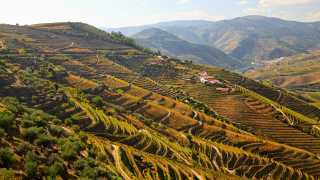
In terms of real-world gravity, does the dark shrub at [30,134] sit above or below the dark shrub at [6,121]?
below

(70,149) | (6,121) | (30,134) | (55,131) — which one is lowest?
(55,131)

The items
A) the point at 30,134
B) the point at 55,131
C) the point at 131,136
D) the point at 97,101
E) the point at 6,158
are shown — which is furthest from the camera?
the point at 97,101

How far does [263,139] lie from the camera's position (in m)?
165

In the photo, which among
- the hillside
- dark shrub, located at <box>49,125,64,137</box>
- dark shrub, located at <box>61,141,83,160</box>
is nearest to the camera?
the hillside

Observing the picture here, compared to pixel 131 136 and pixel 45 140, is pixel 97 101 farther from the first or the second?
pixel 45 140

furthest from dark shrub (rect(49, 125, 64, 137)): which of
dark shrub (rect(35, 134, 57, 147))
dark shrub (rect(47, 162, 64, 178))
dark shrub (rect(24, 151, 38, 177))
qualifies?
dark shrub (rect(24, 151, 38, 177))

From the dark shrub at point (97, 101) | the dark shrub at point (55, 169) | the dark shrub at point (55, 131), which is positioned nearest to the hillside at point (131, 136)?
the dark shrub at point (55, 131)

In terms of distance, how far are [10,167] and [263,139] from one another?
113734 mm

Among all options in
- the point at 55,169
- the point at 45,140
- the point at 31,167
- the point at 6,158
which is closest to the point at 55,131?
the point at 45,140

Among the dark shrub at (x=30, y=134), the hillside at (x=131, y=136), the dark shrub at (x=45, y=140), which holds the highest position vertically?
the dark shrub at (x=30, y=134)

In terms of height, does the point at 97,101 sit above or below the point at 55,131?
below

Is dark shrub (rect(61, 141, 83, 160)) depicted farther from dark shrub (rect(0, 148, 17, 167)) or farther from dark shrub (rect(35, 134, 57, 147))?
dark shrub (rect(0, 148, 17, 167))

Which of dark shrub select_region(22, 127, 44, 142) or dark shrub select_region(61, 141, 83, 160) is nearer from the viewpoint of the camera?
dark shrub select_region(61, 141, 83, 160)

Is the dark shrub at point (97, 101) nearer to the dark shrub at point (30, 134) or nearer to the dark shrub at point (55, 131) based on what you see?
the dark shrub at point (55, 131)
